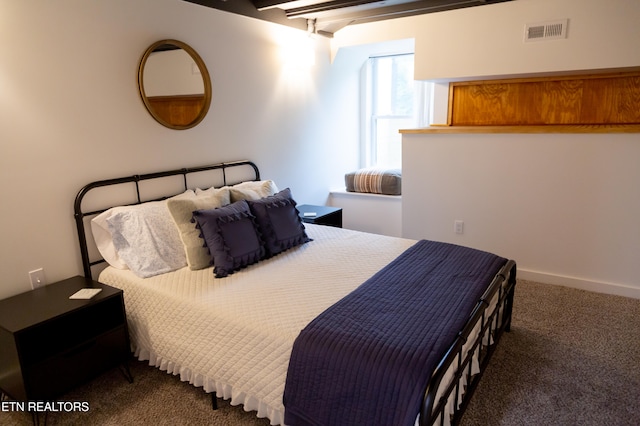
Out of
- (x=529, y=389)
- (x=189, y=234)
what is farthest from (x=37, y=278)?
(x=529, y=389)

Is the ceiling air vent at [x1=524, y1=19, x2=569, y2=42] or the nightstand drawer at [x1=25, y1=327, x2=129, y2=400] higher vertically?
the ceiling air vent at [x1=524, y1=19, x2=569, y2=42]

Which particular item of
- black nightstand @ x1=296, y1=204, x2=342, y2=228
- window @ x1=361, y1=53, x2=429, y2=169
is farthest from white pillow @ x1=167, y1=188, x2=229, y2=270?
window @ x1=361, y1=53, x2=429, y2=169

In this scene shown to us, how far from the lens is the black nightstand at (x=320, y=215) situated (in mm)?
3826

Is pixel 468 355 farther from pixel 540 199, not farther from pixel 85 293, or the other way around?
pixel 540 199

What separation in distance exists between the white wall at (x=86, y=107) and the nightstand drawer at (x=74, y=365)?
538 millimetres

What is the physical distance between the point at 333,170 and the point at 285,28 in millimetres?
1592

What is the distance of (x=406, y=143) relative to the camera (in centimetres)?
411

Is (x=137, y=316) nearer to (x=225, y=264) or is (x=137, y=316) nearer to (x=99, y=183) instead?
(x=225, y=264)

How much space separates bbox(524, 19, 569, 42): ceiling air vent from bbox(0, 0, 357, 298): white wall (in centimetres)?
207

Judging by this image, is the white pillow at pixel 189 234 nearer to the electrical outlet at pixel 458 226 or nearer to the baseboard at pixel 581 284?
the electrical outlet at pixel 458 226

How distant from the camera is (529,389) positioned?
228 cm

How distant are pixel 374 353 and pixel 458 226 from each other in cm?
259

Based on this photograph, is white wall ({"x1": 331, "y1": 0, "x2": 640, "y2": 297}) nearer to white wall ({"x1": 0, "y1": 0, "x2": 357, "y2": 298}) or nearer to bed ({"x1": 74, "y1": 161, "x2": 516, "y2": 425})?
bed ({"x1": 74, "y1": 161, "x2": 516, "y2": 425})

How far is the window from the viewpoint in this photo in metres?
4.98
